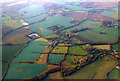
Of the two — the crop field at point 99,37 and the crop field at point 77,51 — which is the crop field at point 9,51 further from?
the crop field at point 99,37

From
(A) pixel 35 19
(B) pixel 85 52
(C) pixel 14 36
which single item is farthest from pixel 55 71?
(A) pixel 35 19

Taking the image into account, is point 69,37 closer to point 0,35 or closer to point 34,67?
point 34,67

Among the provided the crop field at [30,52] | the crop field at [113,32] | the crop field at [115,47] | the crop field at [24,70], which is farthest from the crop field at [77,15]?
the crop field at [24,70]

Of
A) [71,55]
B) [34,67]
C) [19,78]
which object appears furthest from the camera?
[71,55]

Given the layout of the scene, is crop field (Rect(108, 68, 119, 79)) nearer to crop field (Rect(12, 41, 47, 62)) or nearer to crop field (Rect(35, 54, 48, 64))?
crop field (Rect(35, 54, 48, 64))

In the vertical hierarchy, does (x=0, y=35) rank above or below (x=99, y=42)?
below

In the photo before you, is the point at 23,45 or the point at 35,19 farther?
the point at 35,19

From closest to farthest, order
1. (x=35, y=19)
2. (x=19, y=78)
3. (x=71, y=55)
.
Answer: (x=19, y=78)
(x=71, y=55)
(x=35, y=19)

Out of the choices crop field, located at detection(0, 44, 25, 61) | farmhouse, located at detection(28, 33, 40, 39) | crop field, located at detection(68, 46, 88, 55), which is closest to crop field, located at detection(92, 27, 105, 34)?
crop field, located at detection(68, 46, 88, 55)
